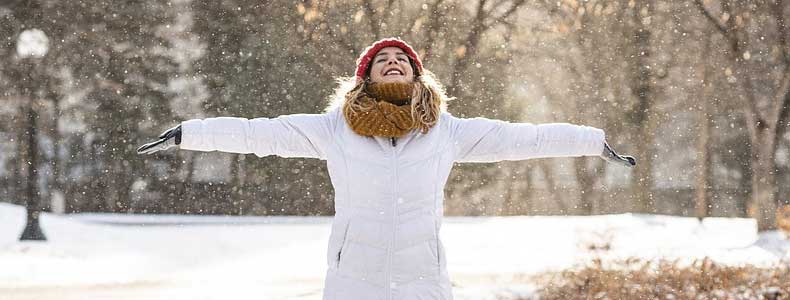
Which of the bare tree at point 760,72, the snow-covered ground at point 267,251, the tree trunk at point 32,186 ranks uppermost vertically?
the bare tree at point 760,72

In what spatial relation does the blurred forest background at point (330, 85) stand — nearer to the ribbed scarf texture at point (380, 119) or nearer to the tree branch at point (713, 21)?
the tree branch at point (713, 21)

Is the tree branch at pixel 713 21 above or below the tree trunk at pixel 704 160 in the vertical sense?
above

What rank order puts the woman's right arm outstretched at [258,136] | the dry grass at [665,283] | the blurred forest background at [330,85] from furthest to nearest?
the blurred forest background at [330,85] → the dry grass at [665,283] → the woman's right arm outstretched at [258,136]

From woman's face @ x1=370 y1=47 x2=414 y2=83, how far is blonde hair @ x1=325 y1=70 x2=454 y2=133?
0.04 m

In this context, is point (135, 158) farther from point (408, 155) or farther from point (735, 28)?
point (408, 155)

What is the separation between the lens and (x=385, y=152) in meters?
2.29

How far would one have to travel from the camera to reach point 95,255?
31.3 ft

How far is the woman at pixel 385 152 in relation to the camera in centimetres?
226

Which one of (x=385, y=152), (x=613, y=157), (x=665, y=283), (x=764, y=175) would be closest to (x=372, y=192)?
(x=385, y=152)

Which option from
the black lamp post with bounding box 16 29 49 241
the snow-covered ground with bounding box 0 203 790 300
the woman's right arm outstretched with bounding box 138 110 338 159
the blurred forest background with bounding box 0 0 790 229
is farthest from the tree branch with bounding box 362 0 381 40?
the woman's right arm outstretched with bounding box 138 110 338 159

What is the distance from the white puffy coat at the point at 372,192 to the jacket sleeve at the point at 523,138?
0.07 metres

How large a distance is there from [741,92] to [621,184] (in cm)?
228

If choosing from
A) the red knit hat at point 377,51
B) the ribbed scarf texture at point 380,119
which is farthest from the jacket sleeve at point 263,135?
the red knit hat at point 377,51

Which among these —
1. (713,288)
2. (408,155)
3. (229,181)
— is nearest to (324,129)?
(408,155)
